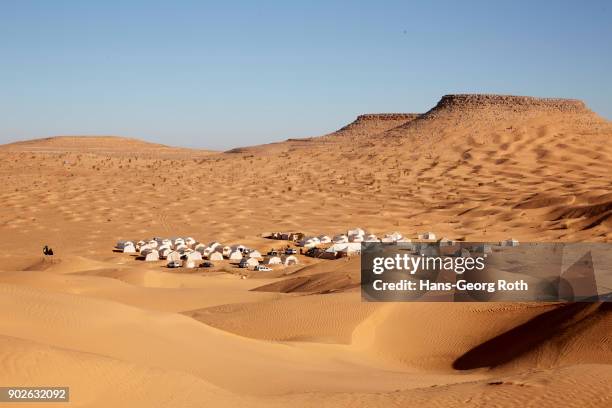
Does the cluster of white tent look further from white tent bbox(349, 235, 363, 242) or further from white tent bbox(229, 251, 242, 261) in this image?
white tent bbox(349, 235, 363, 242)

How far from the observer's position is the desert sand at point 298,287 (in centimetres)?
634

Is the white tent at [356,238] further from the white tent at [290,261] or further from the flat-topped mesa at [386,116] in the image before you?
the flat-topped mesa at [386,116]

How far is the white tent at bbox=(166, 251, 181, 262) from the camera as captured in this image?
19984 millimetres

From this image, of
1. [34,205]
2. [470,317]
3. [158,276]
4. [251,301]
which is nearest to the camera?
[470,317]

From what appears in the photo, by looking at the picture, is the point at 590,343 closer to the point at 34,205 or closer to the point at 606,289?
the point at 606,289

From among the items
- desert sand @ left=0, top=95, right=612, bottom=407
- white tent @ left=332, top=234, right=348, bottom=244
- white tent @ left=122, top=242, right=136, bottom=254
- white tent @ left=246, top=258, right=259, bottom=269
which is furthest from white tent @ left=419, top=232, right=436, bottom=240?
white tent @ left=122, top=242, right=136, bottom=254

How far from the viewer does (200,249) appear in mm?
21203

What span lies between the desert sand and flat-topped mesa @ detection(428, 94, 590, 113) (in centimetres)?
338

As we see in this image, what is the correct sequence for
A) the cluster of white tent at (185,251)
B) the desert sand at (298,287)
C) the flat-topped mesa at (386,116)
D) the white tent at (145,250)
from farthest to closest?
the flat-topped mesa at (386,116)
the white tent at (145,250)
the cluster of white tent at (185,251)
the desert sand at (298,287)

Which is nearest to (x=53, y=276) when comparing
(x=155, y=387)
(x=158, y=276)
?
(x=158, y=276)

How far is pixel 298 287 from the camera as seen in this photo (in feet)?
49.9

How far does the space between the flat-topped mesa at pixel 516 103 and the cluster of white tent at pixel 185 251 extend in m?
33.5

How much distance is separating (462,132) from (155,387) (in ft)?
138

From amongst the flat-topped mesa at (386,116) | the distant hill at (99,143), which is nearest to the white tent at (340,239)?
the distant hill at (99,143)
